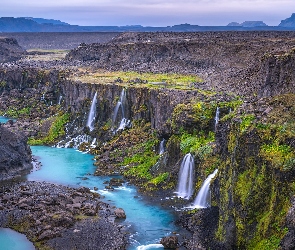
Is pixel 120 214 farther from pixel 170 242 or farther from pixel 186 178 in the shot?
pixel 186 178

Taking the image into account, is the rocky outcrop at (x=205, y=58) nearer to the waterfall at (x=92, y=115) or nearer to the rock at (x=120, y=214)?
the waterfall at (x=92, y=115)

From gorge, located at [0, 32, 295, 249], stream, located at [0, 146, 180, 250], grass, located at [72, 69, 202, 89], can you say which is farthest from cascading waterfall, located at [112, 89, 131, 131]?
stream, located at [0, 146, 180, 250]

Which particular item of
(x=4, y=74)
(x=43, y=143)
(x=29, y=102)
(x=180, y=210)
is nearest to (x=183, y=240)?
(x=180, y=210)

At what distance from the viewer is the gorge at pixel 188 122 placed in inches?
1219

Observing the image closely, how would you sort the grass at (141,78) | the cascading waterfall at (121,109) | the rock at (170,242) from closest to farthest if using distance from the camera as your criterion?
the rock at (170,242) < the cascading waterfall at (121,109) < the grass at (141,78)

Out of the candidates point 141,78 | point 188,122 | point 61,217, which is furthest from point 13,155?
point 141,78

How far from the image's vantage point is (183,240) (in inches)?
1459

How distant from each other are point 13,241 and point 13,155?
62.2 feet

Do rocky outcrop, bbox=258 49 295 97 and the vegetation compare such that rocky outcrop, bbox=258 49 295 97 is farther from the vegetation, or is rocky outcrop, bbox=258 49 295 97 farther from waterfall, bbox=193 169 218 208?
the vegetation

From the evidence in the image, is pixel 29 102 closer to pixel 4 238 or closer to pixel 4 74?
pixel 4 74

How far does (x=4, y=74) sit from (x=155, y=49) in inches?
1271

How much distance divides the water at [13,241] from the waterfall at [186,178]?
616 inches

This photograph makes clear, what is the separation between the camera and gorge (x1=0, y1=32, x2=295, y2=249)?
30969 millimetres

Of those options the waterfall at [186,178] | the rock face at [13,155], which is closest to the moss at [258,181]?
the waterfall at [186,178]
